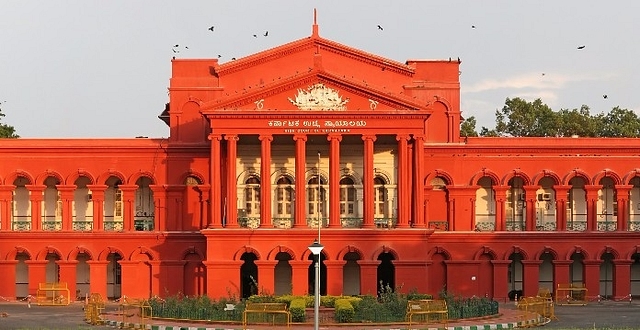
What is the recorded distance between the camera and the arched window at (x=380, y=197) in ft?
222

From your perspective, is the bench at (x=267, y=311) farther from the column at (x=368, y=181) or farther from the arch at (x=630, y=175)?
the arch at (x=630, y=175)

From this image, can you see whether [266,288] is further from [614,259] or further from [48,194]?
[614,259]

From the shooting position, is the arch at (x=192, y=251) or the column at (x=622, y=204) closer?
the arch at (x=192, y=251)

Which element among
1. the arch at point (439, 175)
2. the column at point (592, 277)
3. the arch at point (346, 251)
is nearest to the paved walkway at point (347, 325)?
the arch at point (346, 251)

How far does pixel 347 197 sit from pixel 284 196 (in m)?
3.44

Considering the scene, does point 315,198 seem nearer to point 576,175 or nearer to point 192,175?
point 192,175

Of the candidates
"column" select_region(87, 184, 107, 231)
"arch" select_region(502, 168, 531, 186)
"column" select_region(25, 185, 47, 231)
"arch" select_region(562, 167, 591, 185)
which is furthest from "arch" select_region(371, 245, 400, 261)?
"column" select_region(25, 185, 47, 231)

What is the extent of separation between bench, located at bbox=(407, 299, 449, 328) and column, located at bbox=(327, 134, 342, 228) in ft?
49.7

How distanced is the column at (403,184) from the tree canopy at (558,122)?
4438cm

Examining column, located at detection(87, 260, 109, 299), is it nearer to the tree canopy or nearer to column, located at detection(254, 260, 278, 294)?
column, located at detection(254, 260, 278, 294)

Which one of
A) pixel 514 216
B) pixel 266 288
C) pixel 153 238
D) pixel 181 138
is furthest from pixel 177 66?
pixel 514 216

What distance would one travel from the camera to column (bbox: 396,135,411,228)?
6312 centimetres

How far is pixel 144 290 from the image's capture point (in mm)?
67375

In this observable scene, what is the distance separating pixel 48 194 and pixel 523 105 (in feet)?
171
